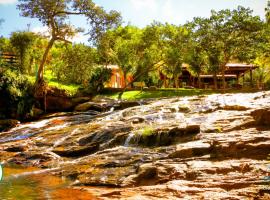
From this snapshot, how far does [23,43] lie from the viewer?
39.0 m

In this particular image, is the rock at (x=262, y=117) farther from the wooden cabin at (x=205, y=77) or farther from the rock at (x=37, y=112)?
the wooden cabin at (x=205, y=77)

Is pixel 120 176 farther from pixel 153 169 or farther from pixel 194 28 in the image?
pixel 194 28

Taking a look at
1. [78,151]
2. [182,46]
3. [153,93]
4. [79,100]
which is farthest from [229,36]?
[78,151]

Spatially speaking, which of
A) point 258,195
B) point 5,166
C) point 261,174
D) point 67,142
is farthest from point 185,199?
point 67,142

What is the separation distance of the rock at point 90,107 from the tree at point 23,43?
35.2 feet

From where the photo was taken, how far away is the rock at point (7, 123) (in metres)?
27.6

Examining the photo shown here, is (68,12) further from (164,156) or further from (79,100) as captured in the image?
(164,156)

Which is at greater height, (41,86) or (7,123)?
(41,86)

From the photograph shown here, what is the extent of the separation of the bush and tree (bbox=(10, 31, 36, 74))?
27.1 feet

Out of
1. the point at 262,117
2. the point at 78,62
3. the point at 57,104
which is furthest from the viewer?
the point at 57,104

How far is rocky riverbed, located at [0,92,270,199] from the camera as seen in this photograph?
8.89m

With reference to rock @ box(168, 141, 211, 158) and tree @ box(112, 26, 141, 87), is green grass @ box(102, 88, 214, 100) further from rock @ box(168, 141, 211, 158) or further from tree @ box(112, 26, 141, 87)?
rock @ box(168, 141, 211, 158)

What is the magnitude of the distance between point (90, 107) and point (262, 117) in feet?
63.3

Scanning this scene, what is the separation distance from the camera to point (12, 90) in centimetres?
3003
